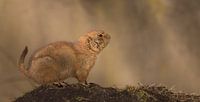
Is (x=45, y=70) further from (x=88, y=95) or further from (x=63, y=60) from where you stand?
(x=88, y=95)

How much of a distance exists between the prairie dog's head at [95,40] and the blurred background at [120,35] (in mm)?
1963

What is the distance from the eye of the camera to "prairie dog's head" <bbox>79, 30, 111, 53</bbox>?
440 centimetres

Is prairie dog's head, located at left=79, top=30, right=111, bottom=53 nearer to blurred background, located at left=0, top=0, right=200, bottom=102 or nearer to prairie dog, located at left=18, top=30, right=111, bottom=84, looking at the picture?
prairie dog, located at left=18, top=30, right=111, bottom=84

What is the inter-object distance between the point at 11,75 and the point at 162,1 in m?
1.96

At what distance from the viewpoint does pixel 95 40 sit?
14.5 ft

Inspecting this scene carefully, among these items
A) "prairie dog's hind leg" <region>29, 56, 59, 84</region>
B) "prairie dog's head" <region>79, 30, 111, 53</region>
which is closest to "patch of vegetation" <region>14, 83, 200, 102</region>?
"prairie dog's hind leg" <region>29, 56, 59, 84</region>

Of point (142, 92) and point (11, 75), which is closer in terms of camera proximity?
point (142, 92)

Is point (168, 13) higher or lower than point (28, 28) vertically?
higher

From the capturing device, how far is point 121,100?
3.68 m

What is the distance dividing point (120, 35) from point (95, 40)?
2.25 meters

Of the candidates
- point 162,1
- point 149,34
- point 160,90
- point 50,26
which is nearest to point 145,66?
point 149,34

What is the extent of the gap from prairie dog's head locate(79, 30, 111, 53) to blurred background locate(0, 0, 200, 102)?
1.96 metres

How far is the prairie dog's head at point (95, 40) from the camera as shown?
14.4 feet

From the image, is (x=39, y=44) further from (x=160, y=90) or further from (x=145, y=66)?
(x=160, y=90)
